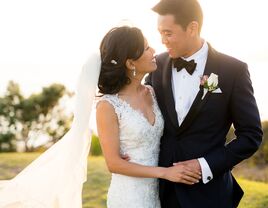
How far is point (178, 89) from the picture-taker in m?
4.38

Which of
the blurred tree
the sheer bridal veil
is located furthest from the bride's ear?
the blurred tree

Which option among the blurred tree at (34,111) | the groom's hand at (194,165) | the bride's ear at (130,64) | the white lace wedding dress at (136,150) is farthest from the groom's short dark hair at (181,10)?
the blurred tree at (34,111)

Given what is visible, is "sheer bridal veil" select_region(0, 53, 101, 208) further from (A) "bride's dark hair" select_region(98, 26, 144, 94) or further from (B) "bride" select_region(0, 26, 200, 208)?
(A) "bride's dark hair" select_region(98, 26, 144, 94)

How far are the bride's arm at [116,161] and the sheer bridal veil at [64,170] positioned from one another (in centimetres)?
25

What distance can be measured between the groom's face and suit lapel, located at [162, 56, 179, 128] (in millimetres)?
102

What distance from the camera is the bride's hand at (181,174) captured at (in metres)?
4.09

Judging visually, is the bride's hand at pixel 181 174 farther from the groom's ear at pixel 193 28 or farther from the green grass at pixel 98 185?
the green grass at pixel 98 185

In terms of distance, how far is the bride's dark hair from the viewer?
4129mm

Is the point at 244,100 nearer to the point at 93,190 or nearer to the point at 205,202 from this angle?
the point at 205,202

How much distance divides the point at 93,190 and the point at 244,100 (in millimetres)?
4515

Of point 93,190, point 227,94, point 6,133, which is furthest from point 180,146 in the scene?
point 6,133

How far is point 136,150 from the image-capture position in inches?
171

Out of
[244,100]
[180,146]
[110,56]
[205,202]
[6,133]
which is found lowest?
[6,133]

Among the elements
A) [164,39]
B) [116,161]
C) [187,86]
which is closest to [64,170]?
[116,161]
